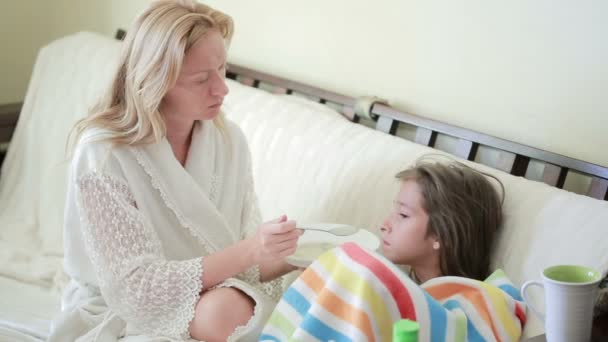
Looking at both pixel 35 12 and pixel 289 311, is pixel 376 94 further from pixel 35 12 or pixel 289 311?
pixel 35 12

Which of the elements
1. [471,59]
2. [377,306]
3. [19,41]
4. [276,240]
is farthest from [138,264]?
[19,41]

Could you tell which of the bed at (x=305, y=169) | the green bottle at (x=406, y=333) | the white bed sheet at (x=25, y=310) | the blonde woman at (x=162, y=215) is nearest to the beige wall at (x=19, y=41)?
the bed at (x=305, y=169)

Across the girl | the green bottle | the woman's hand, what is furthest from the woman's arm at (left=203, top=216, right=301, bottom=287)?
the green bottle

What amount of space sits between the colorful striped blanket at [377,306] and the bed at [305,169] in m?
0.08

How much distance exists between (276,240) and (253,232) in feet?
1.16

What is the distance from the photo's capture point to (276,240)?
1475mm

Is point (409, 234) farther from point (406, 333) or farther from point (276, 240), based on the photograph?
point (406, 333)

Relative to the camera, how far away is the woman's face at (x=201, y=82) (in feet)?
5.22

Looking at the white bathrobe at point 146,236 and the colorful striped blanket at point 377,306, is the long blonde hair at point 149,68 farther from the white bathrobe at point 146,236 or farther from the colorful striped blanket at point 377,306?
the colorful striped blanket at point 377,306

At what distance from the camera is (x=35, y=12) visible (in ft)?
10.7

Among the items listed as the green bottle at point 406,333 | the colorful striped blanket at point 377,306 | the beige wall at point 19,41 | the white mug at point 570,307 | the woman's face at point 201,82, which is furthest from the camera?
the beige wall at point 19,41

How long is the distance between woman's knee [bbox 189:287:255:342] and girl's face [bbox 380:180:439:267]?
314 mm

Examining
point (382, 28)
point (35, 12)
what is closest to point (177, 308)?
point (382, 28)

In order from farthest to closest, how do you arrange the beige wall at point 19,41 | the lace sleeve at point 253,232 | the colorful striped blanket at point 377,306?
the beige wall at point 19,41 → the lace sleeve at point 253,232 → the colorful striped blanket at point 377,306
